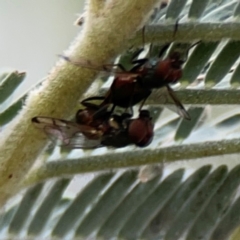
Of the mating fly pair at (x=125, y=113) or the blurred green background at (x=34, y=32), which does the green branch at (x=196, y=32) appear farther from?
the blurred green background at (x=34, y=32)

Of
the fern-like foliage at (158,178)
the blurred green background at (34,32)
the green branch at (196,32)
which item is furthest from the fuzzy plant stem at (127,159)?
the blurred green background at (34,32)

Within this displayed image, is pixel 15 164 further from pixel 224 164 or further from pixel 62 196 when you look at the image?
pixel 224 164

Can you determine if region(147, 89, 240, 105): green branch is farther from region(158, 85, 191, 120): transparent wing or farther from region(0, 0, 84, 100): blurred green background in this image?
region(0, 0, 84, 100): blurred green background

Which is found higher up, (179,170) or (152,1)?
(152,1)

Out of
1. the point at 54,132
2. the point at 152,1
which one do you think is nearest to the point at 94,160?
the point at 54,132

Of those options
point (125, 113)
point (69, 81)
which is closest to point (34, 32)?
point (125, 113)

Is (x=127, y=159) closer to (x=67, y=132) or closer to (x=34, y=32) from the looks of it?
(x=67, y=132)

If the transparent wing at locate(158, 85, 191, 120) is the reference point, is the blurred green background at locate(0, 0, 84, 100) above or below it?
below

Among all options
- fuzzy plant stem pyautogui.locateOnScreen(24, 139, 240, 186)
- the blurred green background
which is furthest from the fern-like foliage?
the blurred green background
